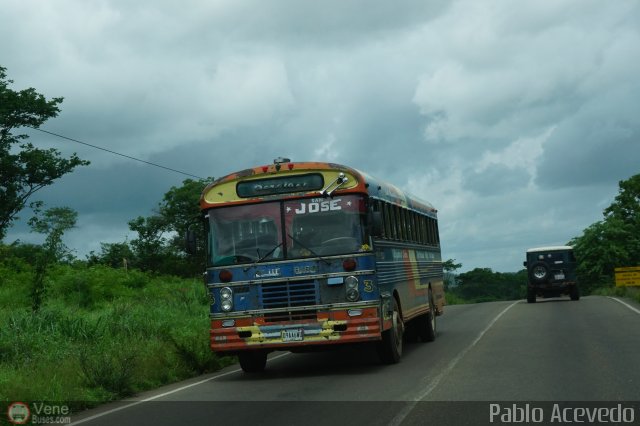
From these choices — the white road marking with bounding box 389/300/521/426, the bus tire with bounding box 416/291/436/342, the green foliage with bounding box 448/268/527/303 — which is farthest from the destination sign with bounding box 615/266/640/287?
the white road marking with bounding box 389/300/521/426

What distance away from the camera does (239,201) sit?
13.4 m

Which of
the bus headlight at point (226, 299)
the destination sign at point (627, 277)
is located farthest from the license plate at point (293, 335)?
the destination sign at point (627, 277)

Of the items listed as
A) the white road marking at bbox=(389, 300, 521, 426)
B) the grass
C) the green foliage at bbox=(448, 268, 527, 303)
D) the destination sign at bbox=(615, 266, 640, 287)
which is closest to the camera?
the white road marking at bbox=(389, 300, 521, 426)

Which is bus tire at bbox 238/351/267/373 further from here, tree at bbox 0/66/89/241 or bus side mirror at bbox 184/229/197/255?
tree at bbox 0/66/89/241

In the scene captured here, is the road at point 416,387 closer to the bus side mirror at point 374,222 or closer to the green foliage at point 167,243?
the bus side mirror at point 374,222

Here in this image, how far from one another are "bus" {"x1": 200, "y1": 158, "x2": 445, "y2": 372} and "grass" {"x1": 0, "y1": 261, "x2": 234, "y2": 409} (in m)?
1.54

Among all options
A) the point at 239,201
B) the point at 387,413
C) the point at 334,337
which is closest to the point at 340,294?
the point at 334,337

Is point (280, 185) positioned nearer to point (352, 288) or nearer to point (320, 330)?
point (352, 288)

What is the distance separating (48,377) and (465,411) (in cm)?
656

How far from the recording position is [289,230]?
43.1 feet

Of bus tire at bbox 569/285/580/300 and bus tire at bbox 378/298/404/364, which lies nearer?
bus tire at bbox 378/298/404/364

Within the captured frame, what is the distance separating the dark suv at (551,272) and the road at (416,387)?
17923 millimetres

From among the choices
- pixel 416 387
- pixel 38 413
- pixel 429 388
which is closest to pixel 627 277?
pixel 416 387

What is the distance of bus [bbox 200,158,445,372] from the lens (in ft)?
41.8
